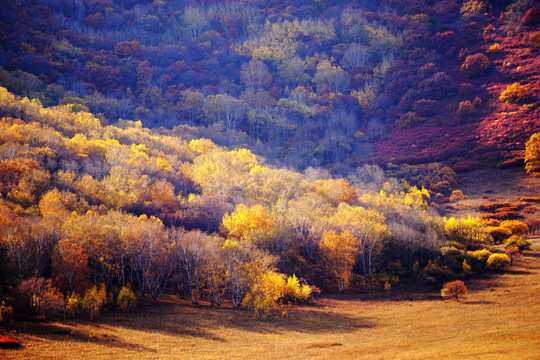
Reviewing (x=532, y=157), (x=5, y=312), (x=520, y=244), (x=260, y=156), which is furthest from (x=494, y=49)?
(x=5, y=312)

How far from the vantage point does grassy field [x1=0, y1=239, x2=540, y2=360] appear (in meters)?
24.9

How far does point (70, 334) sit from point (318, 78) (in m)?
159

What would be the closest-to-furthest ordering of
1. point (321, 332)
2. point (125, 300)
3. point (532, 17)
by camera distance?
point (321, 332) < point (125, 300) < point (532, 17)

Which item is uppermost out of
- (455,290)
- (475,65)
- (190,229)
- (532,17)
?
(532,17)

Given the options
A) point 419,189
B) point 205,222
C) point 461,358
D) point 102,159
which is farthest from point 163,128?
point 461,358

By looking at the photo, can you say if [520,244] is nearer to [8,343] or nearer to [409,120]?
[8,343]

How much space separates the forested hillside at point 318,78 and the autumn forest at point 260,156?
841 mm

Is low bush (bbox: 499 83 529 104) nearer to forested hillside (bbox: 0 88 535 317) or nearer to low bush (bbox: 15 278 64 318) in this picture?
forested hillside (bbox: 0 88 535 317)

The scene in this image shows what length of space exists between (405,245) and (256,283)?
98.1ft

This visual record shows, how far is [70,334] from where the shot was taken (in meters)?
28.4

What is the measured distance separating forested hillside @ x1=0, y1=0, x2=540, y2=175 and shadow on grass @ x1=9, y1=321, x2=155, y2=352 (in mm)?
94059

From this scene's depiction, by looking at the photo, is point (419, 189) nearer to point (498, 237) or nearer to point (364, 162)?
point (364, 162)

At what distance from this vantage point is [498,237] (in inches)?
2489

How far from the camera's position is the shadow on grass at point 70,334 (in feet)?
89.2
